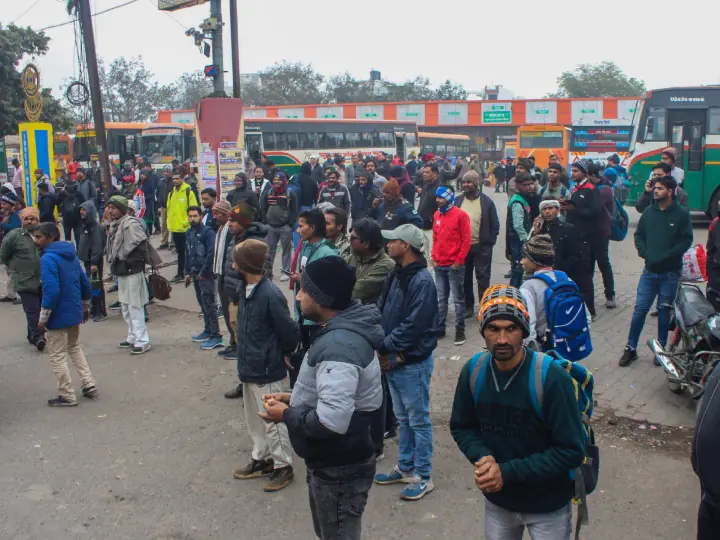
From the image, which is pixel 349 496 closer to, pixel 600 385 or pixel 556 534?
pixel 556 534

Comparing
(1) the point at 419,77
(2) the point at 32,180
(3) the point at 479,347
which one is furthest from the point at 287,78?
(3) the point at 479,347

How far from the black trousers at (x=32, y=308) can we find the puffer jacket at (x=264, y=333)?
4791mm

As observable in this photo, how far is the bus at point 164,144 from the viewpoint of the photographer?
28422 mm

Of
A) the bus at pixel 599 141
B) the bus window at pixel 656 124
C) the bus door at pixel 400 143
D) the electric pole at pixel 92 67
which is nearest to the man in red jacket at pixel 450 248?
the electric pole at pixel 92 67

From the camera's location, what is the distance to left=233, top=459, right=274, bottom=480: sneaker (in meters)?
5.26

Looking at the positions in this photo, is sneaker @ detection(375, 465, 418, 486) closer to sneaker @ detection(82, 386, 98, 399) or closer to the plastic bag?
sneaker @ detection(82, 386, 98, 399)

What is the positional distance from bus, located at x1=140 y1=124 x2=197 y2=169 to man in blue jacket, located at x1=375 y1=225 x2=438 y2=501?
24.9 meters

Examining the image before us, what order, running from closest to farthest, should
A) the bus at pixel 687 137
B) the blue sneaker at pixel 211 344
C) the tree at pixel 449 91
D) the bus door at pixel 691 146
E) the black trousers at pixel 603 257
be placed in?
the blue sneaker at pixel 211 344 < the black trousers at pixel 603 257 < the bus at pixel 687 137 < the bus door at pixel 691 146 < the tree at pixel 449 91

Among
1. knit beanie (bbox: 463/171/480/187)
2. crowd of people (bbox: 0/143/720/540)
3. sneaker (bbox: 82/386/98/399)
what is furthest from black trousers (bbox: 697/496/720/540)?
knit beanie (bbox: 463/171/480/187)

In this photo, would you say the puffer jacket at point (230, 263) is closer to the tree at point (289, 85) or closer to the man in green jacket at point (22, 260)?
the man in green jacket at point (22, 260)

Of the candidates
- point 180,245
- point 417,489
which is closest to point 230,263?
point 417,489

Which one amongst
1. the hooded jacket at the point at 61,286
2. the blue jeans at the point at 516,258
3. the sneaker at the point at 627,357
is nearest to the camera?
the hooded jacket at the point at 61,286

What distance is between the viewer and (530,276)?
16.2 feet

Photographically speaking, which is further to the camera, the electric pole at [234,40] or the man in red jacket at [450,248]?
the electric pole at [234,40]
